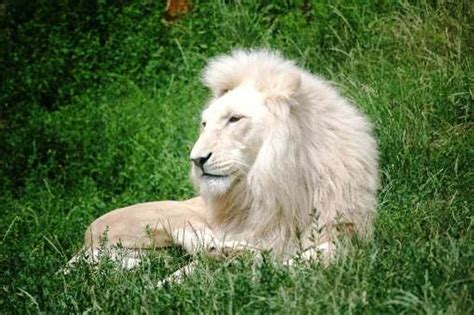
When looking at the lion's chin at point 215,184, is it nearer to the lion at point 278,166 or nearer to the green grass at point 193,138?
the lion at point 278,166

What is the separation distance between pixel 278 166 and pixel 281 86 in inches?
17.2

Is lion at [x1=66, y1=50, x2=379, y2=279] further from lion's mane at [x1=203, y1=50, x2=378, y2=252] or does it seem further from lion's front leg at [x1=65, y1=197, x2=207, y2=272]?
lion's front leg at [x1=65, y1=197, x2=207, y2=272]

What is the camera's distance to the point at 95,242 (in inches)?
269

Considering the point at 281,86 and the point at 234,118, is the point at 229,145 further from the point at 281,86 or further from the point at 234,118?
the point at 281,86

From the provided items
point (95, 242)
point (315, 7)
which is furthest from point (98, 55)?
point (95, 242)

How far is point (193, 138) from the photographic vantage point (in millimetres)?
9469

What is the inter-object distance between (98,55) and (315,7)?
2361 millimetres

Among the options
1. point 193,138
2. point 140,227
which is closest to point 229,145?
point 140,227

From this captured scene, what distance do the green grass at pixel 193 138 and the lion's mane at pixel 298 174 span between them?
1.02 feet

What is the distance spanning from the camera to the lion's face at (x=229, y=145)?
6.08 meters

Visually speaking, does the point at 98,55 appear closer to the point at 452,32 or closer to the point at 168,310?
the point at 452,32

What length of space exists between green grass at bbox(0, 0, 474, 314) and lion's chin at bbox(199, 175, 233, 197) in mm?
403

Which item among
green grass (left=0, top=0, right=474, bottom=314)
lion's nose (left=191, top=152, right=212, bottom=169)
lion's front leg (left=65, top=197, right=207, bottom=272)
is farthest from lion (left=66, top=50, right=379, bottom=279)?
green grass (left=0, top=0, right=474, bottom=314)

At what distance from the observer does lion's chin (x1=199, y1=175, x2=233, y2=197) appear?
6125mm
